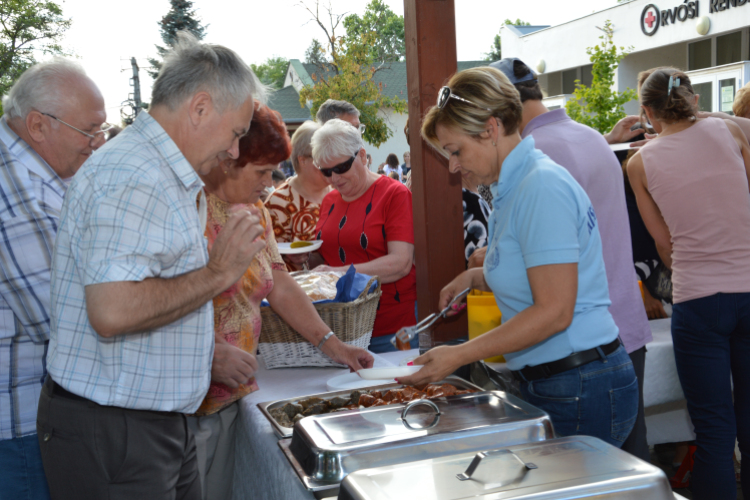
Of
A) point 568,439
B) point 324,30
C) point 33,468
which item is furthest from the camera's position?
point 324,30

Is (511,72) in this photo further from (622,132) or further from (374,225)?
(622,132)

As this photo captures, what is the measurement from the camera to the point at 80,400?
4.17ft

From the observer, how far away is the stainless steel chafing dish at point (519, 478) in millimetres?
925

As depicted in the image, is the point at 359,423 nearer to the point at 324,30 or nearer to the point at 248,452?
the point at 248,452

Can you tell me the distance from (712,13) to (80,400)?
17.7m

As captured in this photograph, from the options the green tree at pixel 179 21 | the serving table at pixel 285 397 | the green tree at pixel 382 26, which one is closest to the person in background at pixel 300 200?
the serving table at pixel 285 397

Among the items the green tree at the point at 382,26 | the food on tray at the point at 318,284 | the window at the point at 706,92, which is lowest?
the food on tray at the point at 318,284

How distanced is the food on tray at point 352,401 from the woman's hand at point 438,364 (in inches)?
4.1

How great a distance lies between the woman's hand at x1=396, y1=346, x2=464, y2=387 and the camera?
1.46 m

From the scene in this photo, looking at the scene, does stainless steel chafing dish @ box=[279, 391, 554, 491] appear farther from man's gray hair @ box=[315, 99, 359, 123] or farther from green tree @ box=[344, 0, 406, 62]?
green tree @ box=[344, 0, 406, 62]

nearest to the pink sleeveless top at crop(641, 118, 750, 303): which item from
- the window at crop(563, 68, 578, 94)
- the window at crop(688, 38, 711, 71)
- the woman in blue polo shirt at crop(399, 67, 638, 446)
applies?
the woman in blue polo shirt at crop(399, 67, 638, 446)

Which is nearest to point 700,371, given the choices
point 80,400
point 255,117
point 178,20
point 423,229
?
point 423,229

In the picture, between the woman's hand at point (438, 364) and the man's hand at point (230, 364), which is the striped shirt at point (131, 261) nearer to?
the man's hand at point (230, 364)

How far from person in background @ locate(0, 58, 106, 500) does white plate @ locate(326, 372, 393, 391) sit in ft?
2.70
